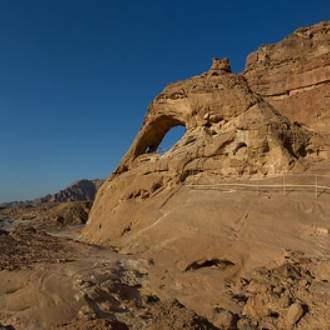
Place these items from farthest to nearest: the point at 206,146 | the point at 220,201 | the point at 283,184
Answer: the point at 206,146
the point at 220,201
the point at 283,184

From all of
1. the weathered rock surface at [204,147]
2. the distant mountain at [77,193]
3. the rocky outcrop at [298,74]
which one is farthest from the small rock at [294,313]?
the distant mountain at [77,193]

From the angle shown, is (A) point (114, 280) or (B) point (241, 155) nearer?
(A) point (114, 280)

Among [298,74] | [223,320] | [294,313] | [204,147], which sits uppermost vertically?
[298,74]

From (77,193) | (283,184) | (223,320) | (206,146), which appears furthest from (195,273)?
(77,193)

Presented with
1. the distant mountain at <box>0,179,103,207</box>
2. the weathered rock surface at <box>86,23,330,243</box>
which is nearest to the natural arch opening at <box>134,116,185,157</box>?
the weathered rock surface at <box>86,23,330,243</box>

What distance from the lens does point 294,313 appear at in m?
4.60

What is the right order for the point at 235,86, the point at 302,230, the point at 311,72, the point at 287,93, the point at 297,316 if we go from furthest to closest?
1. the point at 287,93
2. the point at 311,72
3. the point at 235,86
4. the point at 302,230
5. the point at 297,316

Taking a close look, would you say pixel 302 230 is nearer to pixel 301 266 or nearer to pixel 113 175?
pixel 301 266

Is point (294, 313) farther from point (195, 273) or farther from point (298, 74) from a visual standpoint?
point (298, 74)

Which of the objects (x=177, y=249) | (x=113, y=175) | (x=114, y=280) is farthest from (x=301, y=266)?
(x=113, y=175)

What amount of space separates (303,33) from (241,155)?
576 inches

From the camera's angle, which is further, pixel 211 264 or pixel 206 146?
pixel 206 146

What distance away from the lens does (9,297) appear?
5.28m

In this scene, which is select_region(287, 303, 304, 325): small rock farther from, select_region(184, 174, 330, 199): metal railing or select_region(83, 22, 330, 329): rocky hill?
select_region(184, 174, 330, 199): metal railing
